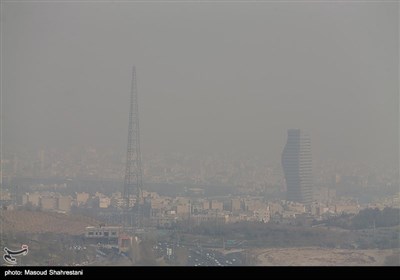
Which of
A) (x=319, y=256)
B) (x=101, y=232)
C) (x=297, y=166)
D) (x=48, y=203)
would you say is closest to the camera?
(x=101, y=232)

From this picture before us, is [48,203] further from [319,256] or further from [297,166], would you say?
[297,166]

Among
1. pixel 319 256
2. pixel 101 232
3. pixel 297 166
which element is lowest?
pixel 319 256

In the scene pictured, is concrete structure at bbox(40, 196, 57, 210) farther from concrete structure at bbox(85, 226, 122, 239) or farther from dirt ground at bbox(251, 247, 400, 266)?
dirt ground at bbox(251, 247, 400, 266)

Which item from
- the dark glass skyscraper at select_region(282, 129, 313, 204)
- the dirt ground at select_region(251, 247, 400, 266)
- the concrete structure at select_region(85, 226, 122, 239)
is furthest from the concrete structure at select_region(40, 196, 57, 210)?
the dark glass skyscraper at select_region(282, 129, 313, 204)

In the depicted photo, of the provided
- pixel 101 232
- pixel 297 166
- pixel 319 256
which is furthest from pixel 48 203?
pixel 297 166

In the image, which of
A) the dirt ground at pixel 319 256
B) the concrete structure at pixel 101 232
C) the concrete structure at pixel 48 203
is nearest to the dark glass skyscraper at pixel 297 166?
the dirt ground at pixel 319 256
